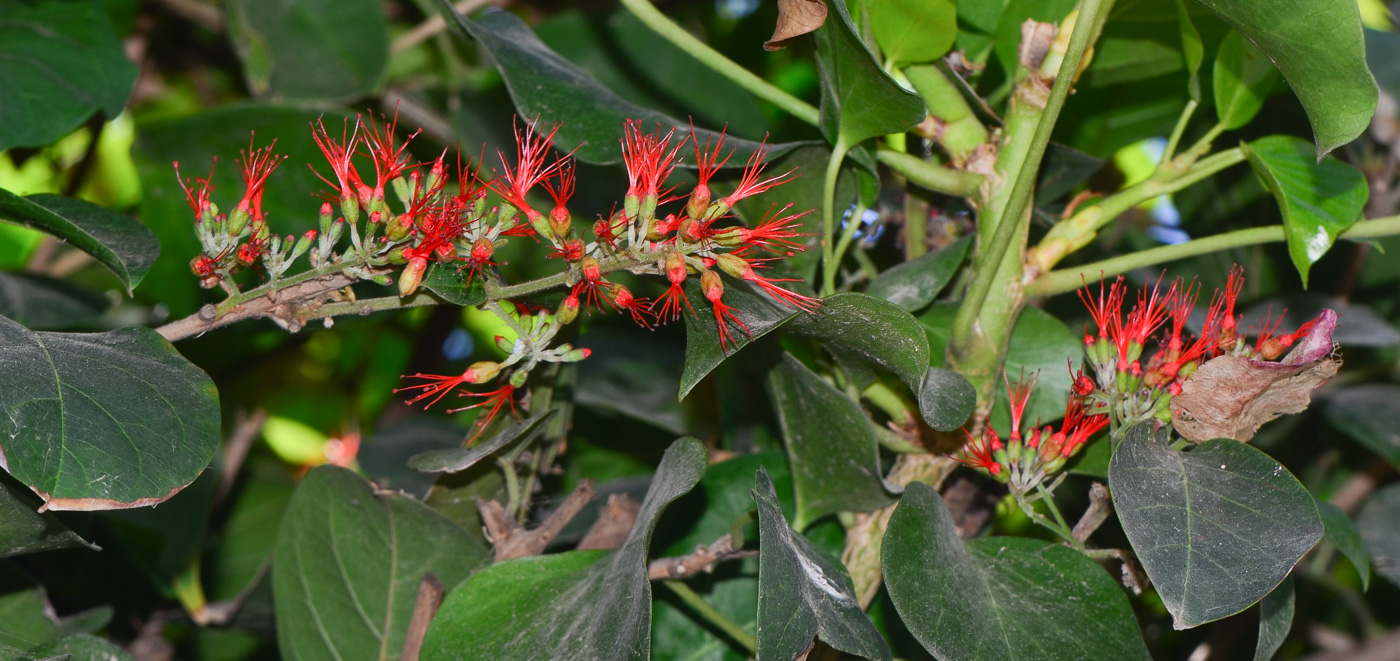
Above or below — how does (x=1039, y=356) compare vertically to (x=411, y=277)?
below

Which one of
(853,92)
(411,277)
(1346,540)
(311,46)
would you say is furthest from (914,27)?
(311,46)

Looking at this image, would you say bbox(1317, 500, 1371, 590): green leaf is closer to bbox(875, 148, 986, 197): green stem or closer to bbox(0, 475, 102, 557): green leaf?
bbox(875, 148, 986, 197): green stem

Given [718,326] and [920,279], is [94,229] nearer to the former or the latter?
[718,326]

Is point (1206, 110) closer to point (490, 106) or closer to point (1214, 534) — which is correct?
point (1214, 534)

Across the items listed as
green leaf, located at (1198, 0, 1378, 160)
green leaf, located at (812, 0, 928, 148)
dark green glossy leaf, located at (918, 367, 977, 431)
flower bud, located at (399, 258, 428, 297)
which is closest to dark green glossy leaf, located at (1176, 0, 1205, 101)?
green leaf, located at (1198, 0, 1378, 160)

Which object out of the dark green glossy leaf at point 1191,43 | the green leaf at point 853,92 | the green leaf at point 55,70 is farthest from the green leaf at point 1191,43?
the green leaf at point 55,70

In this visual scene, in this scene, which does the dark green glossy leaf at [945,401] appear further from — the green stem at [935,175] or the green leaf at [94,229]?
the green leaf at [94,229]

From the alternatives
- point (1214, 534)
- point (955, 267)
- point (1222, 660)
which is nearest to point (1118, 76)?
point (955, 267)
